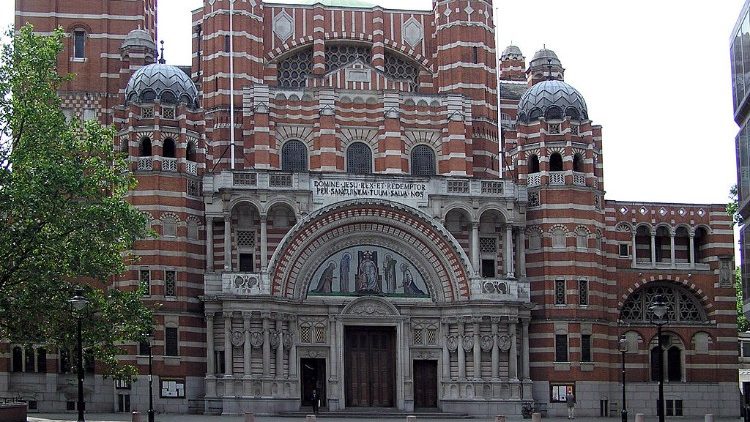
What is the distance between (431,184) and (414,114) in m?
5.03

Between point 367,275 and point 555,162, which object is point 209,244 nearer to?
point 367,275

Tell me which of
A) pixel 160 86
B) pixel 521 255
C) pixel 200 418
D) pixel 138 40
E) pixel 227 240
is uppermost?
pixel 138 40

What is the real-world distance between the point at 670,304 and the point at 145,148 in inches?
1234

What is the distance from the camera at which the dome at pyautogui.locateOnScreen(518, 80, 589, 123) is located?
251ft

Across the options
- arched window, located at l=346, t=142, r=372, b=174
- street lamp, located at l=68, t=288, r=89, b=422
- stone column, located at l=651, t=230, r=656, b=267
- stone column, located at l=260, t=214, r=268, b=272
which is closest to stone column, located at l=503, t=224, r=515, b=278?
arched window, located at l=346, t=142, r=372, b=174

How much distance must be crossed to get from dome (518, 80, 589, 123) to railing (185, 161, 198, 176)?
60.0 feet

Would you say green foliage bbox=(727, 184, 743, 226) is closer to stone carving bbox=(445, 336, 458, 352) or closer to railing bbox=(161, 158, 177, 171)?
stone carving bbox=(445, 336, 458, 352)

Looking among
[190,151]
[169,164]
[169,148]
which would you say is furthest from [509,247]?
[169,148]

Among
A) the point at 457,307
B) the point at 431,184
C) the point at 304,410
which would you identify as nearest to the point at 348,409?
the point at 304,410

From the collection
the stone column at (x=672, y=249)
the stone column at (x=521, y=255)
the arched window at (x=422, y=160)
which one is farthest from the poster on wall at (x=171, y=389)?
the stone column at (x=672, y=249)

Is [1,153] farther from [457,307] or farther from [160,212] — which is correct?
[457,307]

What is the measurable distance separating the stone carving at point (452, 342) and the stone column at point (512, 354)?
111 inches

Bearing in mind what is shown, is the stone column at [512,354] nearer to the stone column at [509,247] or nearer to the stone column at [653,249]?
the stone column at [509,247]

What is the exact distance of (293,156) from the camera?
75312 millimetres
